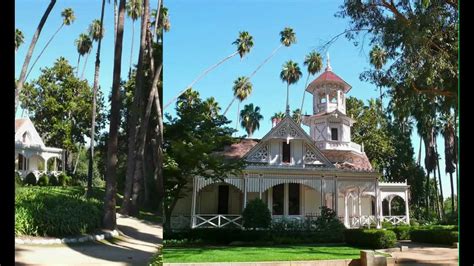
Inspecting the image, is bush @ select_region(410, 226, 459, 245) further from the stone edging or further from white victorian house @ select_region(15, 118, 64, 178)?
white victorian house @ select_region(15, 118, 64, 178)

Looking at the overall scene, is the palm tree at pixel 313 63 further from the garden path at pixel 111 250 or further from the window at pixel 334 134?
the garden path at pixel 111 250

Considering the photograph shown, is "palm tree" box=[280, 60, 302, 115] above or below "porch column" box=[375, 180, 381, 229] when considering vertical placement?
above

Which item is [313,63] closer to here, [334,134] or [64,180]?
[334,134]

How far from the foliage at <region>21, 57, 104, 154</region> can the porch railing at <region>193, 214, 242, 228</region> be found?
4.45ft

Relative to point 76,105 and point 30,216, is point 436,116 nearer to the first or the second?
point 76,105

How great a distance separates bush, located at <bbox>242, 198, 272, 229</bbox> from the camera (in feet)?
11.3

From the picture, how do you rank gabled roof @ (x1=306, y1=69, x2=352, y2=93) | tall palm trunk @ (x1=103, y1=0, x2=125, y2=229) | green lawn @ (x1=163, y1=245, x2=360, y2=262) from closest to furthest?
green lawn @ (x1=163, y1=245, x2=360, y2=262) → gabled roof @ (x1=306, y1=69, x2=352, y2=93) → tall palm trunk @ (x1=103, y1=0, x2=125, y2=229)

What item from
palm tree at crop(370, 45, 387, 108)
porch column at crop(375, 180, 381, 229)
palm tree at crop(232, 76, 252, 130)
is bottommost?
porch column at crop(375, 180, 381, 229)

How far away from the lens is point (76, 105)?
4031 mm

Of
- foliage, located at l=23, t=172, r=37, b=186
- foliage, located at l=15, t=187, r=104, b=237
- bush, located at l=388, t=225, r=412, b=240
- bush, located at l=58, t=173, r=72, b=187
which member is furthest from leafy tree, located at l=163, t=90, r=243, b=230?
bush, located at l=388, t=225, r=412, b=240

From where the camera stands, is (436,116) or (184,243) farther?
(436,116)
